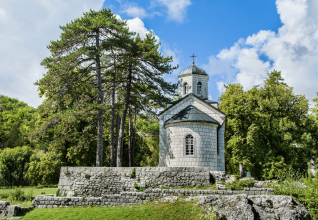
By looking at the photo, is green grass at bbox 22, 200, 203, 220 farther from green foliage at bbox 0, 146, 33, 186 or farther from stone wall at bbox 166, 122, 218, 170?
green foliage at bbox 0, 146, 33, 186

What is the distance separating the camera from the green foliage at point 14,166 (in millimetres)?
25547

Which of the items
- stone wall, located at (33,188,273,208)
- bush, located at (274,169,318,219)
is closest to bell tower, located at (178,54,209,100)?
stone wall, located at (33,188,273,208)

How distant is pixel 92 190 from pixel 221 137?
10.2 m

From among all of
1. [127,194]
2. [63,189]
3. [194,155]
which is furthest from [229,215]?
[63,189]

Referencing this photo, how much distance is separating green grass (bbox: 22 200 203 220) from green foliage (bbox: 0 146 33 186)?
16670 mm

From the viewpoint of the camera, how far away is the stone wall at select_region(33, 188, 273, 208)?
1086cm

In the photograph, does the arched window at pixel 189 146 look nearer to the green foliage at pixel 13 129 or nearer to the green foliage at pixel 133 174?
the green foliage at pixel 133 174

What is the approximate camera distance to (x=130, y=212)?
1010cm

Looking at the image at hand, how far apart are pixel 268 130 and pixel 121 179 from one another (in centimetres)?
1569

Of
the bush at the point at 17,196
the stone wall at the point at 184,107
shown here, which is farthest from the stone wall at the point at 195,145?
the bush at the point at 17,196

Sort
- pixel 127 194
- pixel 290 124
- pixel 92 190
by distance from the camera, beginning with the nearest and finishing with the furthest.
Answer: pixel 127 194
pixel 92 190
pixel 290 124

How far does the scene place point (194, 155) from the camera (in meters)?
15.5

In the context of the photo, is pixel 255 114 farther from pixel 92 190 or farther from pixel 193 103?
pixel 92 190

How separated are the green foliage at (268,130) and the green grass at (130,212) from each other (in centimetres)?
1388
